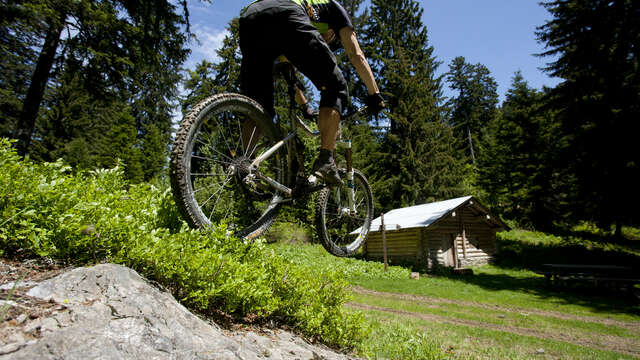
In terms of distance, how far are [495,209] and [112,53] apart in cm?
3665

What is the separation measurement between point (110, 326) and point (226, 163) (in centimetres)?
136

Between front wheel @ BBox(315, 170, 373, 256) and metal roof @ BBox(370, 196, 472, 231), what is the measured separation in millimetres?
16601

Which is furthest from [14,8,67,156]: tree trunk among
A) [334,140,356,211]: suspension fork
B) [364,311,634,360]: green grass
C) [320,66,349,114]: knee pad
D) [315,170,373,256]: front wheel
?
[364,311,634,360]: green grass

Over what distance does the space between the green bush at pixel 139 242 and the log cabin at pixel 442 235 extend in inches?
737

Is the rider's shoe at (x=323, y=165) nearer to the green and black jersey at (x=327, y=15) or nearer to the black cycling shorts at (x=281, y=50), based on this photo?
the black cycling shorts at (x=281, y=50)

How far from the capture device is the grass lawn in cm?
591

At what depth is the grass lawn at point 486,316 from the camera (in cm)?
591

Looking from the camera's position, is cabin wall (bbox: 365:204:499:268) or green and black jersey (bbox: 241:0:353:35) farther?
cabin wall (bbox: 365:204:499:268)

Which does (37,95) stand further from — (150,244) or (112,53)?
(150,244)

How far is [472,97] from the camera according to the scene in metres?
57.2

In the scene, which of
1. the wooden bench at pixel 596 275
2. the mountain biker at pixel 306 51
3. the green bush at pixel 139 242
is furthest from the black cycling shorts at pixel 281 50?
the wooden bench at pixel 596 275

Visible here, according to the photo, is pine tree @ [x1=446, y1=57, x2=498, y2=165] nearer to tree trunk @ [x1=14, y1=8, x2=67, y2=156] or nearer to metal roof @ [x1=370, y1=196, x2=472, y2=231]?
metal roof @ [x1=370, y1=196, x2=472, y2=231]

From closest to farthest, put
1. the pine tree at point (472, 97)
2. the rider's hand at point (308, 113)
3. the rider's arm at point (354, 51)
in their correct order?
the rider's arm at point (354, 51) < the rider's hand at point (308, 113) < the pine tree at point (472, 97)

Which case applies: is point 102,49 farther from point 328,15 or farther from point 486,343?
point 486,343
